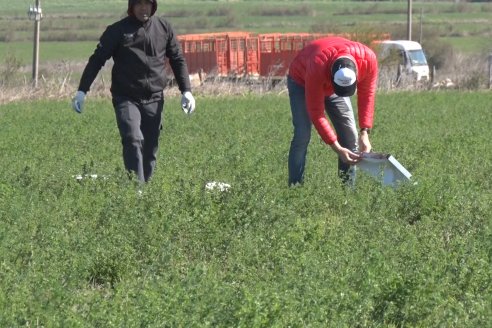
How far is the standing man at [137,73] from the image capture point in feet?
37.9

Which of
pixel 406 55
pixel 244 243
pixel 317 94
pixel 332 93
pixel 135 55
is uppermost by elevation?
pixel 135 55

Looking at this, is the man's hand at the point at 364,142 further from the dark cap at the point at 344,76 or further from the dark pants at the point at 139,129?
the dark pants at the point at 139,129

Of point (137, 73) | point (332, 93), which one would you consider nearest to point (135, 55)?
point (137, 73)

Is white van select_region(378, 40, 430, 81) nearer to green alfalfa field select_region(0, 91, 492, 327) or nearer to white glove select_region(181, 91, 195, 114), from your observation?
green alfalfa field select_region(0, 91, 492, 327)

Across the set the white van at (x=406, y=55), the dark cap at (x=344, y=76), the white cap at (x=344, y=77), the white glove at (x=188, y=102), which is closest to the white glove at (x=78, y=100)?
the white glove at (x=188, y=102)

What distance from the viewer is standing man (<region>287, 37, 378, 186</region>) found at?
10266mm

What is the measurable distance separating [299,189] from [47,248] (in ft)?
9.74

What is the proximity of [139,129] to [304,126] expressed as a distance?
57.5 inches

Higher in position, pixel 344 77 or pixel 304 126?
pixel 344 77

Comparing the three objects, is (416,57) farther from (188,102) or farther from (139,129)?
(139,129)

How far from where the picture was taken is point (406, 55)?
42.5 meters

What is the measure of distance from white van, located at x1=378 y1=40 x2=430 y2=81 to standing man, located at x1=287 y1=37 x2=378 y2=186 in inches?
1162

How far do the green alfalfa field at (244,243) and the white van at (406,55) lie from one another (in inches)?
1043

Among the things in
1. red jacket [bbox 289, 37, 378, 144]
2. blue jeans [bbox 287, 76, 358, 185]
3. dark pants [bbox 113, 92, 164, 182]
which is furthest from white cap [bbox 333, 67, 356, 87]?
dark pants [bbox 113, 92, 164, 182]
